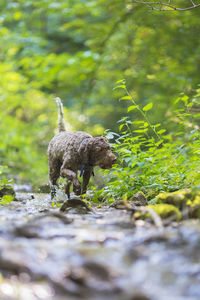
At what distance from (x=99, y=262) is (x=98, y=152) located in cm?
354

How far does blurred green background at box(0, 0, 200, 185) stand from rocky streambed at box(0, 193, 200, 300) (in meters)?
4.58

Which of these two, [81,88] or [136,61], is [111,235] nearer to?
[136,61]

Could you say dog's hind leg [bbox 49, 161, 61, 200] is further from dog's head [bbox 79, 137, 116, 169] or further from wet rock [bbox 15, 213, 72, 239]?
wet rock [bbox 15, 213, 72, 239]

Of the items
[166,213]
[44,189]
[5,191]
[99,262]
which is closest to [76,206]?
[166,213]

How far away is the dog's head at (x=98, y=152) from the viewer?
4995 mm

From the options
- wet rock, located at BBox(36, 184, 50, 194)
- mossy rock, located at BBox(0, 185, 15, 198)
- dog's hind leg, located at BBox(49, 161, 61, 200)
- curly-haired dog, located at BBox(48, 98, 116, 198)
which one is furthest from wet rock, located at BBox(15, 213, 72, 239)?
wet rock, located at BBox(36, 184, 50, 194)

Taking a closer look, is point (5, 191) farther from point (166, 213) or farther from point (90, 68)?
point (90, 68)

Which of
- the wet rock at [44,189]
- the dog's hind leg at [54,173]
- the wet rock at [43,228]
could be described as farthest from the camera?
the wet rock at [44,189]

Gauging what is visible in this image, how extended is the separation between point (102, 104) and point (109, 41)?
96.5 inches

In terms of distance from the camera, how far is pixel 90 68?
11289 millimetres

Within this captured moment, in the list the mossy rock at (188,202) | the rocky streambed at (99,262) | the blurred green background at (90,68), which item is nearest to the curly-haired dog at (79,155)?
the blurred green background at (90,68)

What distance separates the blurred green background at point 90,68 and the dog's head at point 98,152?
1.89 metres

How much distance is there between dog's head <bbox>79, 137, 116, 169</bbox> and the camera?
16.4 ft

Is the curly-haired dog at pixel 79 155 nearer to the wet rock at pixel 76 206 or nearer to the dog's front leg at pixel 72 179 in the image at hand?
the dog's front leg at pixel 72 179
